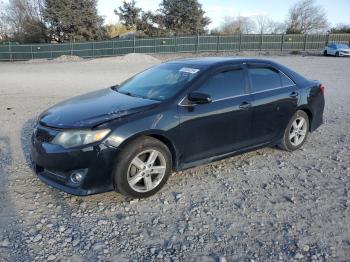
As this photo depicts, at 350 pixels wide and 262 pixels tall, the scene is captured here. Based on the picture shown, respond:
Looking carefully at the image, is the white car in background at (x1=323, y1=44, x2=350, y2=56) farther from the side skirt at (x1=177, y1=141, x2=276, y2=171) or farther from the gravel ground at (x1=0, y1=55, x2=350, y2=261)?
the side skirt at (x1=177, y1=141, x2=276, y2=171)

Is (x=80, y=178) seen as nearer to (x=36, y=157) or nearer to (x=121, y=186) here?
(x=121, y=186)

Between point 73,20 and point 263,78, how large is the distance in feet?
151

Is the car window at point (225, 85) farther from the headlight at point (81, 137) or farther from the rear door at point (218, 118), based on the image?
the headlight at point (81, 137)

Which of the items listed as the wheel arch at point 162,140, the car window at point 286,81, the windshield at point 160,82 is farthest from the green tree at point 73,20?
the wheel arch at point 162,140

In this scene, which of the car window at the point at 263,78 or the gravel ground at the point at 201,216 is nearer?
the gravel ground at the point at 201,216

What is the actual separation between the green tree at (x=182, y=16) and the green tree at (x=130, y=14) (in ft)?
12.4

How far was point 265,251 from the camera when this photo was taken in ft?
10.1

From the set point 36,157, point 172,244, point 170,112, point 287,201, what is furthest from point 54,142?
point 287,201

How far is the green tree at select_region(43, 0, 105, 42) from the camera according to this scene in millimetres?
45781

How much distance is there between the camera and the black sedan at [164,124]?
12.2ft

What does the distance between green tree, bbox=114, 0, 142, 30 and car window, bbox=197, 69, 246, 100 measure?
52042mm

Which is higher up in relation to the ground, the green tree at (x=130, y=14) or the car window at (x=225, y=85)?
the green tree at (x=130, y=14)

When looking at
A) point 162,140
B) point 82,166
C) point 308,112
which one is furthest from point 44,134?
point 308,112

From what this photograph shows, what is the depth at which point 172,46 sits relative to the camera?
3847 centimetres
